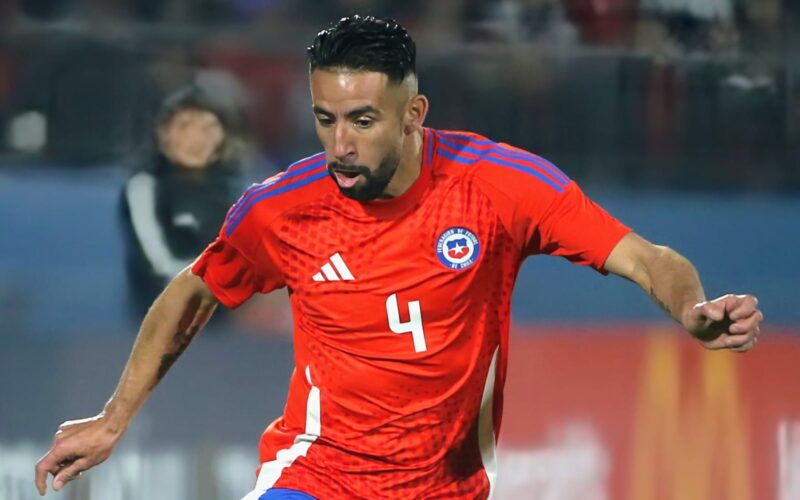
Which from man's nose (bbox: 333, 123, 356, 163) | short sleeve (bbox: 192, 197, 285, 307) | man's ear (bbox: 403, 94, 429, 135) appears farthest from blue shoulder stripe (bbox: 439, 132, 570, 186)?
short sleeve (bbox: 192, 197, 285, 307)

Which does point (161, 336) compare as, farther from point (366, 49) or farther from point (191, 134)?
point (191, 134)

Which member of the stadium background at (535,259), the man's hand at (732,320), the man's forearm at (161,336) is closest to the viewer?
the man's hand at (732,320)

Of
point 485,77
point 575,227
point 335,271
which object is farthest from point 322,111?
point 485,77

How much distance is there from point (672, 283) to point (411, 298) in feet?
1.85

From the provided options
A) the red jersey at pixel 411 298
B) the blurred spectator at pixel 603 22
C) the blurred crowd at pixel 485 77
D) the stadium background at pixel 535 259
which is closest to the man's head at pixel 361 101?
the red jersey at pixel 411 298

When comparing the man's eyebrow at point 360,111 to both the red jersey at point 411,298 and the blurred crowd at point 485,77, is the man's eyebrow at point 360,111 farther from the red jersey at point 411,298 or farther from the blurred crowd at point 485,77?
the blurred crowd at point 485,77

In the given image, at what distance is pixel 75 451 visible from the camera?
318 cm

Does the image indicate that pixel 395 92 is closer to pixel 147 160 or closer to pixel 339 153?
pixel 339 153

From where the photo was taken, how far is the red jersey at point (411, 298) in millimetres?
3100

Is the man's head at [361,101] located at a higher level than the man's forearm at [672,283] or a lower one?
higher

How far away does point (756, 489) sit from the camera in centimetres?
466

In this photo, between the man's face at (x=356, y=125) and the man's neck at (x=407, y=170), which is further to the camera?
the man's neck at (x=407, y=170)

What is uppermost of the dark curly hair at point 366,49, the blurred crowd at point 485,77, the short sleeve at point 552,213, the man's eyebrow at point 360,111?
the blurred crowd at point 485,77

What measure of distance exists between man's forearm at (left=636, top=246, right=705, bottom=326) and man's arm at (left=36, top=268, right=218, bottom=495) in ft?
3.35
